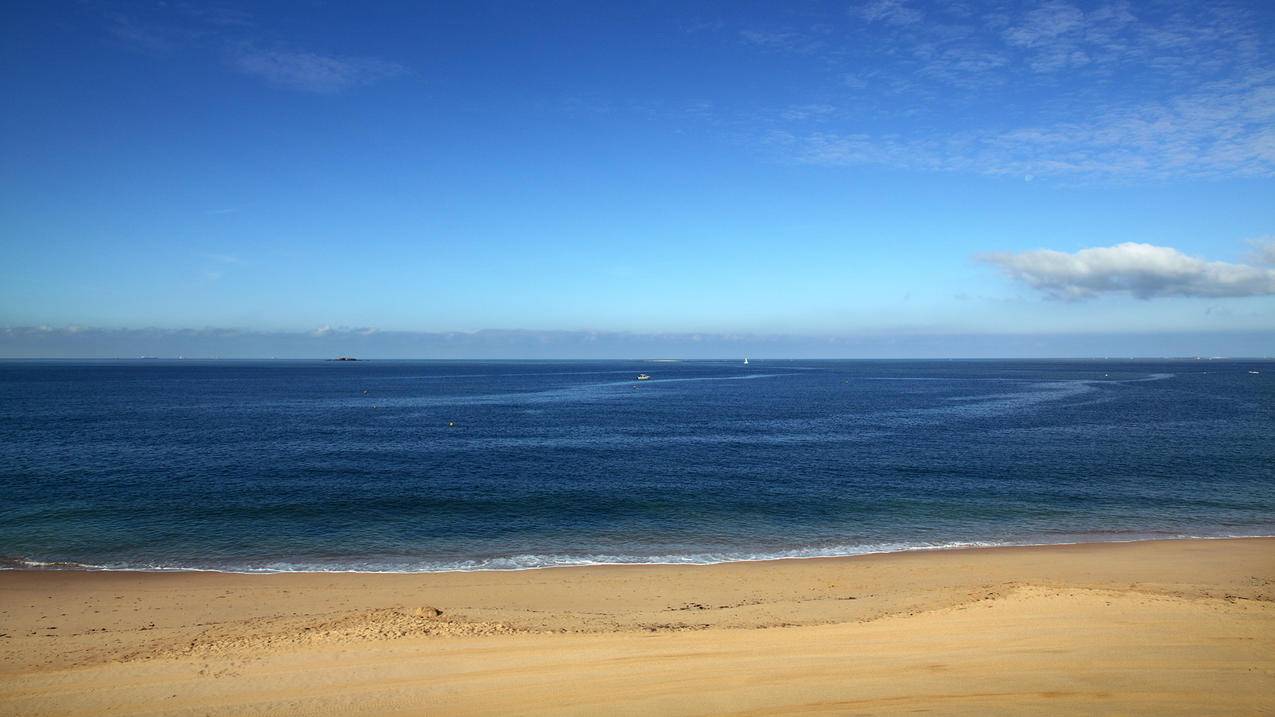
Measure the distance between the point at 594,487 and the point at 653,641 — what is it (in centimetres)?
2568

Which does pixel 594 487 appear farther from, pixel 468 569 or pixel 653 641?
pixel 653 641

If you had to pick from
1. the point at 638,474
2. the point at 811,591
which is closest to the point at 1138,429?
the point at 638,474

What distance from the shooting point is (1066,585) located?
74.2 feet

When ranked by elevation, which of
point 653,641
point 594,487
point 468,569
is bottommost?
point 468,569

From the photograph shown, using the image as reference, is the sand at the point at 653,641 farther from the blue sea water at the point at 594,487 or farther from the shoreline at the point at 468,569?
the blue sea water at the point at 594,487

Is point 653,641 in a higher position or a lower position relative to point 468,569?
higher

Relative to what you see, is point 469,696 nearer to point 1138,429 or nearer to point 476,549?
point 476,549

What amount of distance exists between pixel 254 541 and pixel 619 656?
2299cm

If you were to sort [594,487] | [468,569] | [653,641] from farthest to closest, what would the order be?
[594,487] < [468,569] < [653,641]

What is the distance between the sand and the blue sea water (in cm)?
468

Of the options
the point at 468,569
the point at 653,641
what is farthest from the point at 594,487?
the point at 653,641

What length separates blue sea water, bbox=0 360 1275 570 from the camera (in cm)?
3059

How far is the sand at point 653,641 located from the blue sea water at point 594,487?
4684mm

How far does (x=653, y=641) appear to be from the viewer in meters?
16.9
